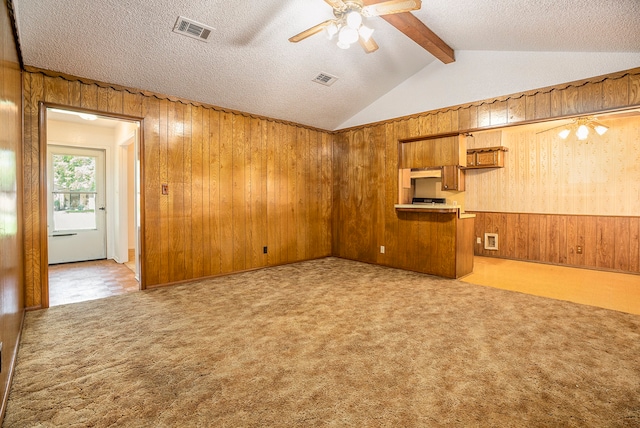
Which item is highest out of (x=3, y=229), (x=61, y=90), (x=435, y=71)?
(x=435, y=71)

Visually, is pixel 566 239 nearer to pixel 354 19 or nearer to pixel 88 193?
pixel 354 19

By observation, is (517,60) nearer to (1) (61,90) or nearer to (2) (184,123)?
(2) (184,123)

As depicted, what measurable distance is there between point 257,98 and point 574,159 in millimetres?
5527

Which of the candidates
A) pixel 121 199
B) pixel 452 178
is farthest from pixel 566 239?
pixel 121 199

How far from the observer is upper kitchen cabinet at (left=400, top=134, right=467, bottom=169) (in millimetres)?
4477

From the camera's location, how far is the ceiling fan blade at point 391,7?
222 centimetres

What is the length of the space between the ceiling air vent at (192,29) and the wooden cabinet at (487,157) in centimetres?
529

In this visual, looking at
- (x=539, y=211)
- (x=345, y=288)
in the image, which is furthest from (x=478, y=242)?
(x=345, y=288)

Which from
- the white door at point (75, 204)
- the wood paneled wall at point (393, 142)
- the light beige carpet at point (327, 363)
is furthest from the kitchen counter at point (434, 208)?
the white door at point (75, 204)

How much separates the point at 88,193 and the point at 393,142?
5813 millimetres

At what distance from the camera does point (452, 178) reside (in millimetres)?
4688

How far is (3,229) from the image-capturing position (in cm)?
174

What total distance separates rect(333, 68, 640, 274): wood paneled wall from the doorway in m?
3.71

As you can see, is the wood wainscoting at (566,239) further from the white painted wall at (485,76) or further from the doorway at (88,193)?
the doorway at (88,193)
